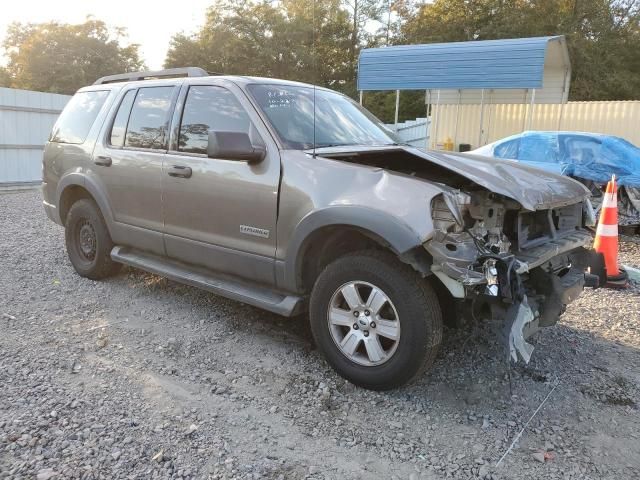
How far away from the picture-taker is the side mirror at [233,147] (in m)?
3.41

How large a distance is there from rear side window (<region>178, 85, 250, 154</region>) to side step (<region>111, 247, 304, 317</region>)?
0.96 metres

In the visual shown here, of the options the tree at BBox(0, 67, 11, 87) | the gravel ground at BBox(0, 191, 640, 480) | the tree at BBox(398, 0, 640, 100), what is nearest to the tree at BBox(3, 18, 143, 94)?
the tree at BBox(0, 67, 11, 87)

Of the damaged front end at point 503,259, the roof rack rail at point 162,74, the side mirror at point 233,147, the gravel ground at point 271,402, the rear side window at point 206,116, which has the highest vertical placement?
the roof rack rail at point 162,74

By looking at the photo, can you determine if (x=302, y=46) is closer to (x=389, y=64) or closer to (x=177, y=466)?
(x=389, y=64)

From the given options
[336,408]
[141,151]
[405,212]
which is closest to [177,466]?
[336,408]

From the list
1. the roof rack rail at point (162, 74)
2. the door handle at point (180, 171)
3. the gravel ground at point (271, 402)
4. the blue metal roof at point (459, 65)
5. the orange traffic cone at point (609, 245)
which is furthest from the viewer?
the blue metal roof at point (459, 65)

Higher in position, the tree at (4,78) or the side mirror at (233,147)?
the tree at (4,78)

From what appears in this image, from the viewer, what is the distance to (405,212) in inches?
119

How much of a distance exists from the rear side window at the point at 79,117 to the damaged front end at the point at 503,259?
3783mm

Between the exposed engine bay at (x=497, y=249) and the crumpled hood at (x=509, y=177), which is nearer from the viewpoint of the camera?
the exposed engine bay at (x=497, y=249)

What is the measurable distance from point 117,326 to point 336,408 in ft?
6.79

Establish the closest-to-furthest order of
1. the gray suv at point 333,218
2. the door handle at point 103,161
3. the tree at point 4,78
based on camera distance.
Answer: the gray suv at point 333,218
the door handle at point 103,161
the tree at point 4,78

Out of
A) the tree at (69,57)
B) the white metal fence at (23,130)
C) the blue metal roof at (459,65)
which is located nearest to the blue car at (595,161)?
the blue metal roof at (459,65)

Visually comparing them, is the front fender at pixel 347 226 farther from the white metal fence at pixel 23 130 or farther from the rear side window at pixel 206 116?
the white metal fence at pixel 23 130
